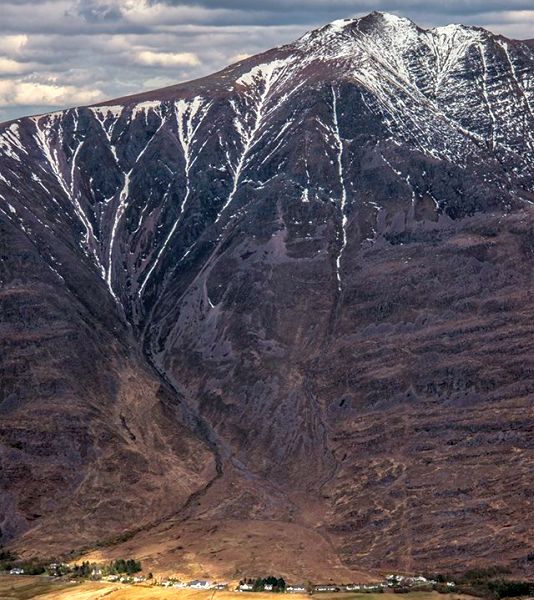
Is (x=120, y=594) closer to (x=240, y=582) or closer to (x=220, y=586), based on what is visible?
(x=220, y=586)

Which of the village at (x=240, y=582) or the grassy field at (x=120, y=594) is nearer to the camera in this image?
the grassy field at (x=120, y=594)

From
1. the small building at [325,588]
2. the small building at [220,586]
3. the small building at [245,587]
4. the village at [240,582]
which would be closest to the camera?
the small building at [325,588]

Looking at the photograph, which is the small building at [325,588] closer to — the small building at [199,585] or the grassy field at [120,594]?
the grassy field at [120,594]

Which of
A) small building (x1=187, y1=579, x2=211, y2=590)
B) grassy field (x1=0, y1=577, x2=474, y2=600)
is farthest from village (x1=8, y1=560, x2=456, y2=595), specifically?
grassy field (x1=0, y1=577, x2=474, y2=600)

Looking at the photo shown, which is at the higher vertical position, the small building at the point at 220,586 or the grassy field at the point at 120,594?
the grassy field at the point at 120,594

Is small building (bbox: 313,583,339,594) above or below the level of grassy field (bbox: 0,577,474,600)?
below

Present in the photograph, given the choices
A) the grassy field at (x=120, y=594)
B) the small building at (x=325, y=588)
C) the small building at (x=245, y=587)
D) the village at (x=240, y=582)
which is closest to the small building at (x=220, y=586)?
the village at (x=240, y=582)

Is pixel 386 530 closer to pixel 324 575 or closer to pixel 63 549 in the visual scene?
pixel 324 575

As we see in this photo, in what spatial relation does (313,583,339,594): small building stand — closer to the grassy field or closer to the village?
the village

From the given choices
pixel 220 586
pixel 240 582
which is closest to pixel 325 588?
pixel 240 582
